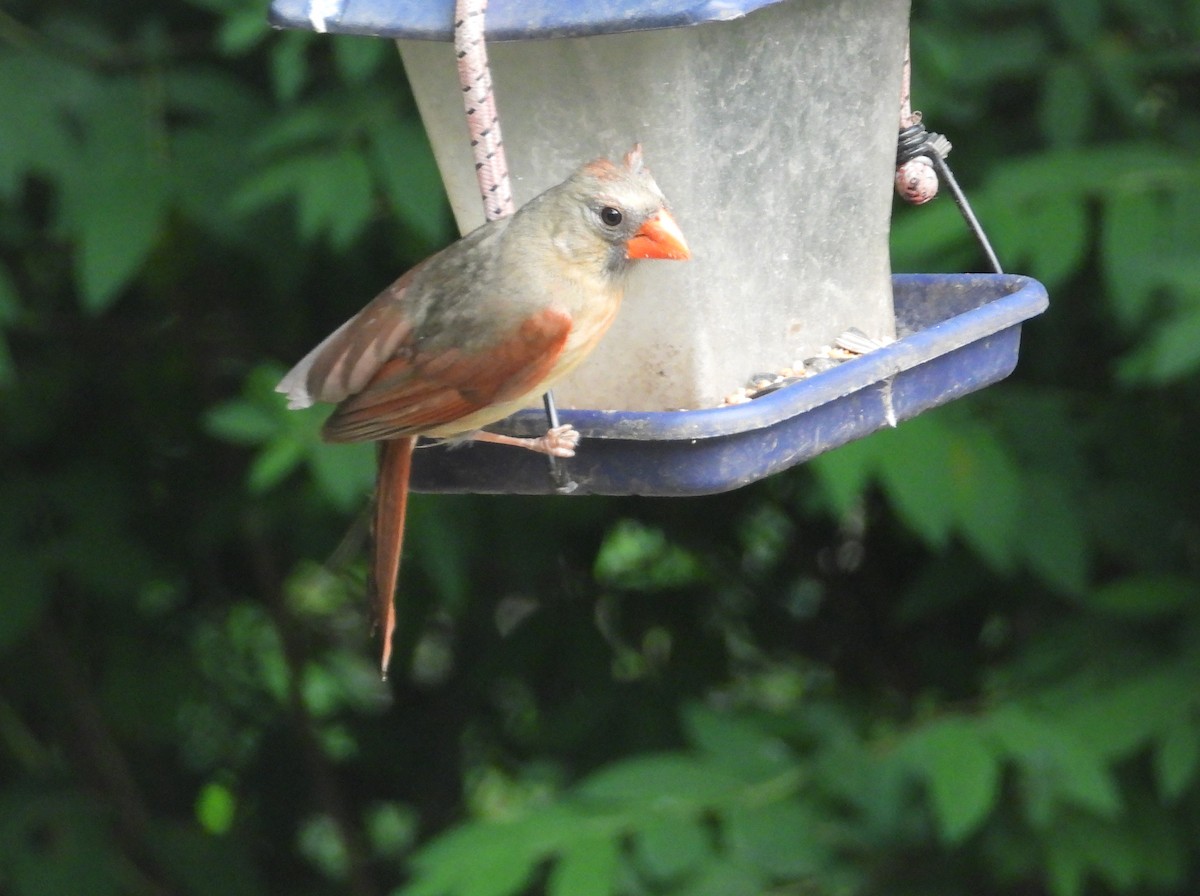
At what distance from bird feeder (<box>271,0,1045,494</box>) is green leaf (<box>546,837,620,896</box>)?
0.93 metres

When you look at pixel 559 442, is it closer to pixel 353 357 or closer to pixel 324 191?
pixel 353 357

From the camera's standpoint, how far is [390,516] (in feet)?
6.53

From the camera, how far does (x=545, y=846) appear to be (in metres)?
2.78

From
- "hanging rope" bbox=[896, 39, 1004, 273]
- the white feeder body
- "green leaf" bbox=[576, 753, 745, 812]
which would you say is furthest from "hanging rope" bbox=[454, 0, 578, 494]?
"green leaf" bbox=[576, 753, 745, 812]

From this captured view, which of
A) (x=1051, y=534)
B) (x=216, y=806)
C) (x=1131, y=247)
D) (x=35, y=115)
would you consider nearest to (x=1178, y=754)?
(x=1051, y=534)

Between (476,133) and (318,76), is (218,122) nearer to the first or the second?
(318,76)

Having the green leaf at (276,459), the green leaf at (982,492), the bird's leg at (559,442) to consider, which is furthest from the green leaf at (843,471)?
the bird's leg at (559,442)

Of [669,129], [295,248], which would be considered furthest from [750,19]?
[295,248]

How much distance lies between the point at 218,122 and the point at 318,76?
21 cm

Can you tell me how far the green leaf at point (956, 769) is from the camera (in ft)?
8.88

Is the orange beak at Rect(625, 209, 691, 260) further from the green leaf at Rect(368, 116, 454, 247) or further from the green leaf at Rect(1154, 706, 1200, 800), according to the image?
the green leaf at Rect(1154, 706, 1200, 800)

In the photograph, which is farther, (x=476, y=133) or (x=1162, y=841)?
(x=1162, y=841)

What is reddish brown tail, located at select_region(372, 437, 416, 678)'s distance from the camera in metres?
1.99

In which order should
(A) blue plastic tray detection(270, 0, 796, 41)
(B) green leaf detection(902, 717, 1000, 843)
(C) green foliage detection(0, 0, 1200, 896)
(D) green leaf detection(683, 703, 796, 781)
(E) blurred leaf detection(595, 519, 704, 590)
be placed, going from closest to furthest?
(A) blue plastic tray detection(270, 0, 796, 41) < (B) green leaf detection(902, 717, 1000, 843) < (C) green foliage detection(0, 0, 1200, 896) < (D) green leaf detection(683, 703, 796, 781) < (E) blurred leaf detection(595, 519, 704, 590)
